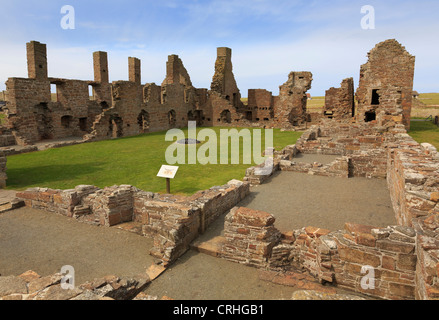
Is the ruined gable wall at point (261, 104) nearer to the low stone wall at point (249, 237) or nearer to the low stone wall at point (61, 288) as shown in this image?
the low stone wall at point (249, 237)

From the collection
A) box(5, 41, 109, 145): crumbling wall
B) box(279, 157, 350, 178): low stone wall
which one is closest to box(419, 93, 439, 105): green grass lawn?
box(279, 157, 350, 178): low stone wall

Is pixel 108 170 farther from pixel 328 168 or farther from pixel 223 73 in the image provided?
pixel 223 73

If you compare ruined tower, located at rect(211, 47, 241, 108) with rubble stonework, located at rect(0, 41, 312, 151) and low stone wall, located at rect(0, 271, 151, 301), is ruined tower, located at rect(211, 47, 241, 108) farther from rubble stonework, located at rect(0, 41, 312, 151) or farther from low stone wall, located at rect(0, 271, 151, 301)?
low stone wall, located at rect(0, 271, 151, 301)

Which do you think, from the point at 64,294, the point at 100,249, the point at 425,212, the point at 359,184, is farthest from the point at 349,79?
the point at 64,294

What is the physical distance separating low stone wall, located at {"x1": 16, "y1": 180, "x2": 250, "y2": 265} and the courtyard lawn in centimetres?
218

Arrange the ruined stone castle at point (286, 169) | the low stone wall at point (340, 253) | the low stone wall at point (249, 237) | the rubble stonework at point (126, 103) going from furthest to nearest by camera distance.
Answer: the rubble stonework at point (126, 103) < the low stone wall at point (249, 237) < the ruined stone castle at point (286, 169) < the low stone wall at point (340, 253)

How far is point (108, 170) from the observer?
13523mm

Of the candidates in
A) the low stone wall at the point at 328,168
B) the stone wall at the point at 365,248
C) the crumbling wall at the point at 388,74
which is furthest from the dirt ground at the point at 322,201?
the crumbling wall at the point at 388,74

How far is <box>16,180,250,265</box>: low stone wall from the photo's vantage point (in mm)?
6199

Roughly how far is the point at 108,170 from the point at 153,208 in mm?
7380

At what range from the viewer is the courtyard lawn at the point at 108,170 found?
37.3ft

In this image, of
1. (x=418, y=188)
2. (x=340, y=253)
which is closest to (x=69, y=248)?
(x=340, y=253)

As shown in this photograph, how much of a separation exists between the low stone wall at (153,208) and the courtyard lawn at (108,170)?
2179 millimetres
